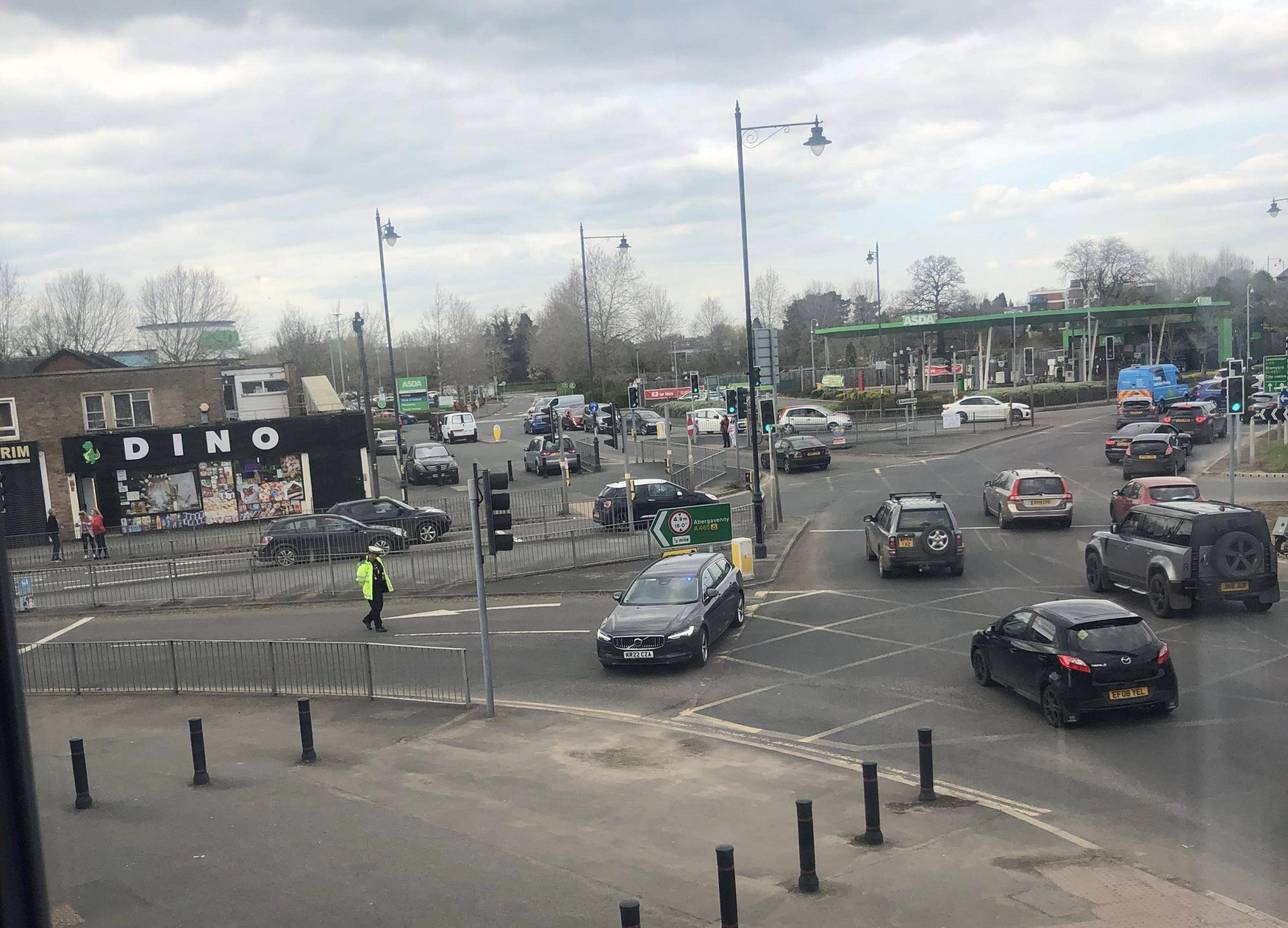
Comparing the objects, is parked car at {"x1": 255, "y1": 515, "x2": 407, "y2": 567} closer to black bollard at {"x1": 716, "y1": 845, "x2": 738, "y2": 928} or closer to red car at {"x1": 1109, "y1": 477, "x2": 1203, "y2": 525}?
red car at {"x1": 1109, "y1": 477, "x2": 1203, "y2": 525}

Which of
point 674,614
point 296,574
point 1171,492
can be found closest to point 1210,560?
point 1171,492

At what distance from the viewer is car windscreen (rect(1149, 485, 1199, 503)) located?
74.3 feet

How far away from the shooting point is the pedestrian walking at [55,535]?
31.9m

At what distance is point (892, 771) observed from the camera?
10859mm

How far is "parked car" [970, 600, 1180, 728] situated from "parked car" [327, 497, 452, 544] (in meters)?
20.8

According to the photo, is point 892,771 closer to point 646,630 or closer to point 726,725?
point 726,725

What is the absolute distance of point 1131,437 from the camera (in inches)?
1492

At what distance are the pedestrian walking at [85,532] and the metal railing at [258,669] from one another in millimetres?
13618

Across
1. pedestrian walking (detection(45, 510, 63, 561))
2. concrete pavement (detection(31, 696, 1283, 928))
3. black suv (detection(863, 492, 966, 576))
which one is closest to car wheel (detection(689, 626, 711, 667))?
concrete pavement (detection(31, 696, 1283, 928))

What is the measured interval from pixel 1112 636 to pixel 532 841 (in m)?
6.90

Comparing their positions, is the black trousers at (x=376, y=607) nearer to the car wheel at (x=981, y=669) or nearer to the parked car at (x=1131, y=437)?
the car wheel at (x=981, y=669)

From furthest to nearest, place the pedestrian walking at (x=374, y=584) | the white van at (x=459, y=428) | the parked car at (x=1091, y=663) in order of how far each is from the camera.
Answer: the white van at (x=459, y=428), the pedestrian walking at (x=374, y=584), the parked car at (x=1091, y=663)

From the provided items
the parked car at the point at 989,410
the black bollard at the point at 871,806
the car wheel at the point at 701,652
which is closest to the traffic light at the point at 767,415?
the car wheel at the point at 701,652

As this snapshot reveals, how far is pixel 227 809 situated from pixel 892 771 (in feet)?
21.9
